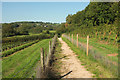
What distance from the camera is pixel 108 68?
601 centimetres

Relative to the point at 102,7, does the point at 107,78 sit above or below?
below

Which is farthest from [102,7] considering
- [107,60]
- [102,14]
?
[107,60]

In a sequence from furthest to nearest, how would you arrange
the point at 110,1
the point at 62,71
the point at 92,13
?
the point at 92,13 → the point at 110,1 → the point at 62,71

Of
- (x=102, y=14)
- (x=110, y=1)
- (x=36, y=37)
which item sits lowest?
(x=36, y=37)

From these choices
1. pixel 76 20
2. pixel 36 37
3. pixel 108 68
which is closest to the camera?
pixel 108 68

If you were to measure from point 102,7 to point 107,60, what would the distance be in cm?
2338

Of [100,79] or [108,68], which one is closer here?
[100,79]

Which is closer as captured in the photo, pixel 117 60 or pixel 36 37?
pixel 117 60

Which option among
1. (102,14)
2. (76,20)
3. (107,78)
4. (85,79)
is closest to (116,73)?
(107,78)

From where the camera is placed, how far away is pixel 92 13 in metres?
30.3

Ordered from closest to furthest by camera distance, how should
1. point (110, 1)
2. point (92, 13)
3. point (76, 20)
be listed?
point (110, 1)
point (92, 13)
point (76, 20)

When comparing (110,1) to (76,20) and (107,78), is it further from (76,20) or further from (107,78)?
(76,20)

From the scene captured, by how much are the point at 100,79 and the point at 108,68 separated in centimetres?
100

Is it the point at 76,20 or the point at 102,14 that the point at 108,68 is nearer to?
the point at 102,14
